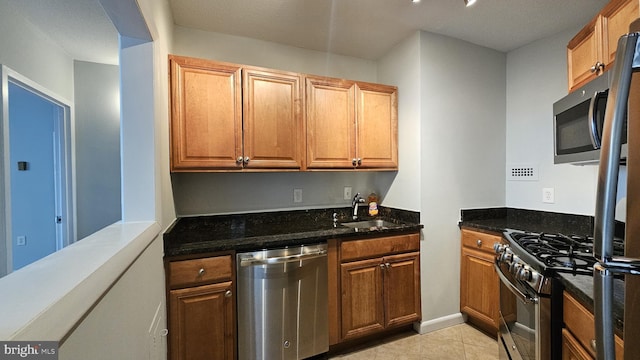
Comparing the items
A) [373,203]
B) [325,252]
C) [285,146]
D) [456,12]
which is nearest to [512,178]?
[373,203]

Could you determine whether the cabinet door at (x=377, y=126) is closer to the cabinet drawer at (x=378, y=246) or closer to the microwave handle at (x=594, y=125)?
the cabinet drawer at (x=378, y=246)

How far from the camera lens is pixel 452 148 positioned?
2.37 m

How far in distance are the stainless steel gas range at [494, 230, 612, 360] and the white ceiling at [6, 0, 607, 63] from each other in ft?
5.30

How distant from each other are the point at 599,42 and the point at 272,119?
1.99 m

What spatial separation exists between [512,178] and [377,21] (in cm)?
188

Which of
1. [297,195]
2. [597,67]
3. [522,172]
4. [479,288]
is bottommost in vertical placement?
[479,288]

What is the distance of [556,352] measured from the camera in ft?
3.84

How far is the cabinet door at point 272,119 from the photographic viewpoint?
198cm

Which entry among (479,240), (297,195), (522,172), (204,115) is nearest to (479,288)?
(479,240)

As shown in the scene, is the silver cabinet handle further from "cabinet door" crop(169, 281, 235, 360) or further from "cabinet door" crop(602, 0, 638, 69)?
"cabinet door" crop(602, 0, 638, 69)

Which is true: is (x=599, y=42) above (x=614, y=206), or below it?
above

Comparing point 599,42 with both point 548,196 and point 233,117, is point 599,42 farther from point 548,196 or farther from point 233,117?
point 233,117

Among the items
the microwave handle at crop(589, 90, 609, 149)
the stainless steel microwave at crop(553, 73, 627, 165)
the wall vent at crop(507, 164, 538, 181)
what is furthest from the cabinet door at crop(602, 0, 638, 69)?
the wall vent at crop(507, 164, 538, 181)

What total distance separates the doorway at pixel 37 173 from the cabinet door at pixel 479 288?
3.85 metres
